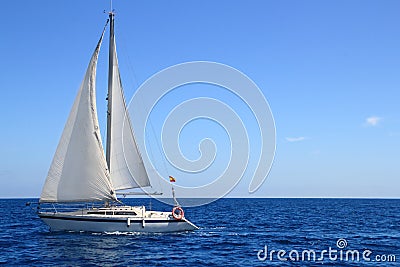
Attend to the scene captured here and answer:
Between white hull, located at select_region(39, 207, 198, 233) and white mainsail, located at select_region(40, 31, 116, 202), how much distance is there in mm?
Result: 1361

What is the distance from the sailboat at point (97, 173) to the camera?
119ft

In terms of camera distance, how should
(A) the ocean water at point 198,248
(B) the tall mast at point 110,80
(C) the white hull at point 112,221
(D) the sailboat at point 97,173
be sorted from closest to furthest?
(A) the ocean water at point 198,248 → (C) the white hull at point 112,221 → (D) the sailboat at point 97,173 → (B) the tall mast at point 110,80

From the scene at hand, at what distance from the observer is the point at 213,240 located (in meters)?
36.2

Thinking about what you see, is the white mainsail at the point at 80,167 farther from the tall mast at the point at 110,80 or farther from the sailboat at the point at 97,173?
the tall mast at the point at 110,80

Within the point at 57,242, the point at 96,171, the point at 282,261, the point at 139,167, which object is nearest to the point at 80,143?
the point at 96,171

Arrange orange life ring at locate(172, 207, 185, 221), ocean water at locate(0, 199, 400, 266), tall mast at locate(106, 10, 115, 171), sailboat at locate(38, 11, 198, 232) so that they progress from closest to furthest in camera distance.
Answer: ocean water at locate(0, 199, 400, 266) → sailboat at locate(38, 11, 198, 232) → orange life ring at locate(172, 207, 185, 221) → tall mast at locate(106, 10, 115, 171)

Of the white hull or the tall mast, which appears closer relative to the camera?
the white hull

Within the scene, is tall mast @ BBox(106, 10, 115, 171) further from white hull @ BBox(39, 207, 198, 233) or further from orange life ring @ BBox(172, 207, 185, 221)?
orange life ring @ BBox(172, 207, 185, 221)

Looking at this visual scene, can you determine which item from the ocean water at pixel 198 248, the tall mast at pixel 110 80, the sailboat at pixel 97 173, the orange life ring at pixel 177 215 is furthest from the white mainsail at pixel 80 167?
the orange life ring at pixel 177 215

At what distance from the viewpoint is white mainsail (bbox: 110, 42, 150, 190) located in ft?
126

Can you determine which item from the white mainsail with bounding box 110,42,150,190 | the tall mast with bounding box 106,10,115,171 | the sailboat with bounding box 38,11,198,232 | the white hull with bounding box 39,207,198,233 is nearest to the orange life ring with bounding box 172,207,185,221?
the sailboat with bounding box 38,11,198,232

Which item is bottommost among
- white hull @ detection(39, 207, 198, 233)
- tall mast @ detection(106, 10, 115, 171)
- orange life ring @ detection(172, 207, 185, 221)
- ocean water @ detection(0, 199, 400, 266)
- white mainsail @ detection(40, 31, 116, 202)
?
ocean water @ detection(0, 199, 400, 266)

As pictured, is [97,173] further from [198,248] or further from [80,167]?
[198,248]

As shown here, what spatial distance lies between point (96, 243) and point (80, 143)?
31.7ft
